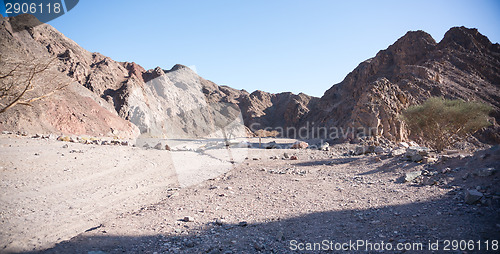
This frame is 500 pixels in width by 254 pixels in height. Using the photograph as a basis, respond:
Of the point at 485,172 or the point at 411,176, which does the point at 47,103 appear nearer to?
the point at 411,176

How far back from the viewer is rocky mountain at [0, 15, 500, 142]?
23.9 m

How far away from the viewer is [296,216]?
4.64 m

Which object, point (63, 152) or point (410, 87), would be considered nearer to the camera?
point (63, 152)

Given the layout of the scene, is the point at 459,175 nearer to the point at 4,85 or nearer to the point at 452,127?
the point at 452,127

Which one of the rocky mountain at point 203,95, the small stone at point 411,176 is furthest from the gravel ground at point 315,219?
the rocky mountain at point 203,95

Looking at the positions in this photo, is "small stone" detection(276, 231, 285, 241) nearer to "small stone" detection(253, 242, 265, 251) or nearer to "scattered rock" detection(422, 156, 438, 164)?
"small stone" detection(253, 242, 265, 251)

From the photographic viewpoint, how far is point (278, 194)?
6.26 metres

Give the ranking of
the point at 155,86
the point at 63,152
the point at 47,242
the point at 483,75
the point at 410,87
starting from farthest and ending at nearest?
the point at 155,86 < the point at 483,75 < the point at 410,87 < the point at 63,152 < the point at 47,242

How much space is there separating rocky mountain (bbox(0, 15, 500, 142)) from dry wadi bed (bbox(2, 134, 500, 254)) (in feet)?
22.5

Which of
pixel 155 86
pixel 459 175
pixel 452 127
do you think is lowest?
pixel 459 175

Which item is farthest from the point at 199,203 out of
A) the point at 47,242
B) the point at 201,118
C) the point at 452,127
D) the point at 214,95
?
the point at 214,95

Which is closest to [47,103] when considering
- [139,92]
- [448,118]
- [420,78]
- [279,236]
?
[139,92]

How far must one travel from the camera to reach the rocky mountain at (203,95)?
23891 mm

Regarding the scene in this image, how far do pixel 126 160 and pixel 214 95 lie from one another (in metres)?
83.2
